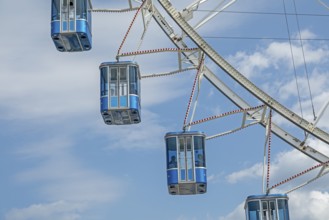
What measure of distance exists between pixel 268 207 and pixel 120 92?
8.50 m

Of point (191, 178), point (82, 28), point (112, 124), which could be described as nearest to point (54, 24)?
point (82, 28)

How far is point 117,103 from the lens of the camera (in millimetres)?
55812

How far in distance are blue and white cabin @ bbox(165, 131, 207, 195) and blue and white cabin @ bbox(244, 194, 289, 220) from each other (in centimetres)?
270

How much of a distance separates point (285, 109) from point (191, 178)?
597 cm

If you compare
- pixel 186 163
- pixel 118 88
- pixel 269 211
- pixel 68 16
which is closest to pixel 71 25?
pixel 68 16

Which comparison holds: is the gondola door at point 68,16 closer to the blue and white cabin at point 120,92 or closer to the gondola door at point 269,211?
the blue and white cabin at point 120,92

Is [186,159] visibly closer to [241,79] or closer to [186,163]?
[186,163]

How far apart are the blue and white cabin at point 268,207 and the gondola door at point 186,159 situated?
A: 3.46 meters

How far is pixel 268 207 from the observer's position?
57094 millimetres

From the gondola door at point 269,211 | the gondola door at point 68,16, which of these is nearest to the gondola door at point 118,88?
the gondola door at point 68,16

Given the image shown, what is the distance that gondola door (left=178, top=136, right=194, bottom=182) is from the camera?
55688 mm

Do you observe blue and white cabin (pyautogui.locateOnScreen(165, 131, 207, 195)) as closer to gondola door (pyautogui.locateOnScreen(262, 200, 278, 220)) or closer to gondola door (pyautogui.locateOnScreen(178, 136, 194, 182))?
gondola door (pyautogui.locateOnScreen(178, 136, 194, 182))

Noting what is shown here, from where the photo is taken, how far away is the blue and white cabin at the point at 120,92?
5581cm

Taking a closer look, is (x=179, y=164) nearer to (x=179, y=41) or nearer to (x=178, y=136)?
(x=178, y=136)
